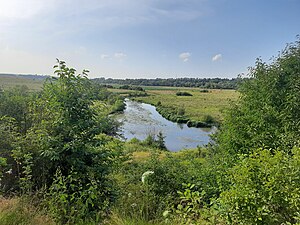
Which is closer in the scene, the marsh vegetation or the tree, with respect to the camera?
the marsh vegetation

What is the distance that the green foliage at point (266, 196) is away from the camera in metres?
2.27

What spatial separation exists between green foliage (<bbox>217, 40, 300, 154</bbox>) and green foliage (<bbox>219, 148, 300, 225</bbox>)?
A: 507 centimetres

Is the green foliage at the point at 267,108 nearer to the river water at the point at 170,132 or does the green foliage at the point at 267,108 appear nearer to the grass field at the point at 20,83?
the grass field at the point at 20,83

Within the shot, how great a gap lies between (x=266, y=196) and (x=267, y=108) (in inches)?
266

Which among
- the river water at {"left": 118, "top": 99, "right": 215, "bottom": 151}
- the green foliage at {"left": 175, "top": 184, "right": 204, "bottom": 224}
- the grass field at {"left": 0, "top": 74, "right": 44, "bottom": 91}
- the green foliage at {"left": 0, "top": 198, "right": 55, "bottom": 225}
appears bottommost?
the river water at {"left": 118, "top": 99, "right": 215, "bottom": 151}

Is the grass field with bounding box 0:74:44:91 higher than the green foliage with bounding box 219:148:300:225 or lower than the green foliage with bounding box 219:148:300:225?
higher

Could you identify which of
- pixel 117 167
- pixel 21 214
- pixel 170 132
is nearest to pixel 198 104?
pixel 170 132

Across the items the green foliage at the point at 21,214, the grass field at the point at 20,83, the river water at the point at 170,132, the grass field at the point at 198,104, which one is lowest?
the river water at the point at 170,132

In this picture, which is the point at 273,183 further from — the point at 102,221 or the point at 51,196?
the point at 51,196

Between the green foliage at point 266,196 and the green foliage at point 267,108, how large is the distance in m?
5.07

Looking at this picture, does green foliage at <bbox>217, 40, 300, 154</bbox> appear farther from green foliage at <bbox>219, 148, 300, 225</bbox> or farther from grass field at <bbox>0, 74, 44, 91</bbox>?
grass field at <bbox>0, 74, 44, 91</bbox>

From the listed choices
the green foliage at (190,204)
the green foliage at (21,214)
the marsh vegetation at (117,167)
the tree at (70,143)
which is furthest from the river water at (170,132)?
the green foliage at (190,204)

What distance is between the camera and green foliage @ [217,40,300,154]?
7.78 m

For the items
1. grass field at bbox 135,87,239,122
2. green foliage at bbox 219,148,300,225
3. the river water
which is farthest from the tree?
the river water
